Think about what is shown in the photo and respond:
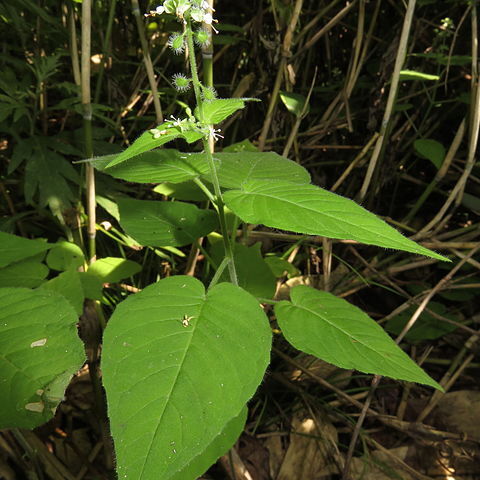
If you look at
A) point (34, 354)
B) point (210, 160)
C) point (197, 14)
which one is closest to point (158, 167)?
point (210, 160)

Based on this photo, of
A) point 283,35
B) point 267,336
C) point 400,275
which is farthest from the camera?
point 400,275

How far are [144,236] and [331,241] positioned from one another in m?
0.81

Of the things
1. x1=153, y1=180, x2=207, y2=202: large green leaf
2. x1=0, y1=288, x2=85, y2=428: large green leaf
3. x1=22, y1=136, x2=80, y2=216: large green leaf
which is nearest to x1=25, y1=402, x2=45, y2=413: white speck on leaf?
x1=0, y1=288, x2=85, y2=428: large green leaf

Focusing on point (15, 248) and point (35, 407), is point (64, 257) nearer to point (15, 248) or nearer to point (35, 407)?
point (15, 248)

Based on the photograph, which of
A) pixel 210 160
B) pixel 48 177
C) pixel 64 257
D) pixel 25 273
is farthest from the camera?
pixel 48 177

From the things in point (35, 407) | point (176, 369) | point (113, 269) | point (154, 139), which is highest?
point (154, 139)

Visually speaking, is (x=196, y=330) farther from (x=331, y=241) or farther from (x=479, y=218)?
(x=479, y=218)

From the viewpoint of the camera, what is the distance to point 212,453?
83cm

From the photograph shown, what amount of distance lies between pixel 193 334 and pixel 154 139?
11.9 inches

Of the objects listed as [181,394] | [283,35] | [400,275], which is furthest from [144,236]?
[400,275]

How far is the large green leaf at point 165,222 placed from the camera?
1046 mm

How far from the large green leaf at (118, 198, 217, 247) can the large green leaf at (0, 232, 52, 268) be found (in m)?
0.22

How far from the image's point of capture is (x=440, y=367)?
5.56 ft

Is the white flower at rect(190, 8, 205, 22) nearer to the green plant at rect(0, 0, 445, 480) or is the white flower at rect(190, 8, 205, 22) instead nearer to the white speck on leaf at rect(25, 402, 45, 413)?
the green plant at rect(0, 0, 445, 480)
